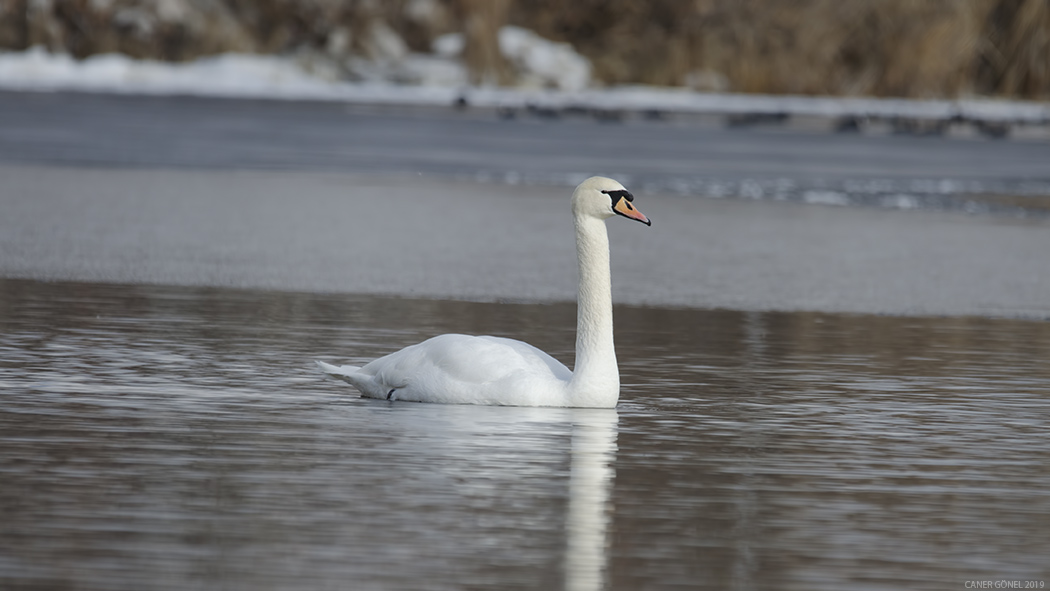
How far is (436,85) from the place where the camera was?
109ft

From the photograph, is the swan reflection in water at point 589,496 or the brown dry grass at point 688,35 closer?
the swan reflection in water at point 589,496

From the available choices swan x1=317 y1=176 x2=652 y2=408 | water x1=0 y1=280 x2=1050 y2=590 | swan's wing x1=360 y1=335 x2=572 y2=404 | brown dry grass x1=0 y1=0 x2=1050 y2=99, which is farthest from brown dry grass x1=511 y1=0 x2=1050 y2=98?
swan's wing x1=360 y1=335 x2=572 y2=404

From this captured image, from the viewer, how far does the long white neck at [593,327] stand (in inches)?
317

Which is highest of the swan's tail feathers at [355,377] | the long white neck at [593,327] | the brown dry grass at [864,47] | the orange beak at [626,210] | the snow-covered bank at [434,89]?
the brown dry grass at [864,47]

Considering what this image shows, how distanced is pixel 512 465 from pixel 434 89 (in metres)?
25.7

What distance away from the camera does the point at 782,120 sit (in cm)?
2842

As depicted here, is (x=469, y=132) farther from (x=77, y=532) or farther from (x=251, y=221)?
(x=77, y=532)

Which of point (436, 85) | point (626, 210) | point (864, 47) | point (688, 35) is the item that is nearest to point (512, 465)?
point (626, 210)

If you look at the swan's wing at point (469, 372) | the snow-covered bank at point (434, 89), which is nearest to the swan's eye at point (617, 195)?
the swan's wing at point (469, 372)

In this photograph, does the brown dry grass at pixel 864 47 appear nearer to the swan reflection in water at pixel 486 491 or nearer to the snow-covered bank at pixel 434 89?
the snow-covered bank at pixel 434 89

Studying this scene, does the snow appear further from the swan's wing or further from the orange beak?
the swan's wing

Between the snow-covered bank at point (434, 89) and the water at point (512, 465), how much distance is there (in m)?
19.0

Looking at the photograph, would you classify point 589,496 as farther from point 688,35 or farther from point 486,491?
point 688,35

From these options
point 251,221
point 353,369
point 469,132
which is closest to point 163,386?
point 353,369
